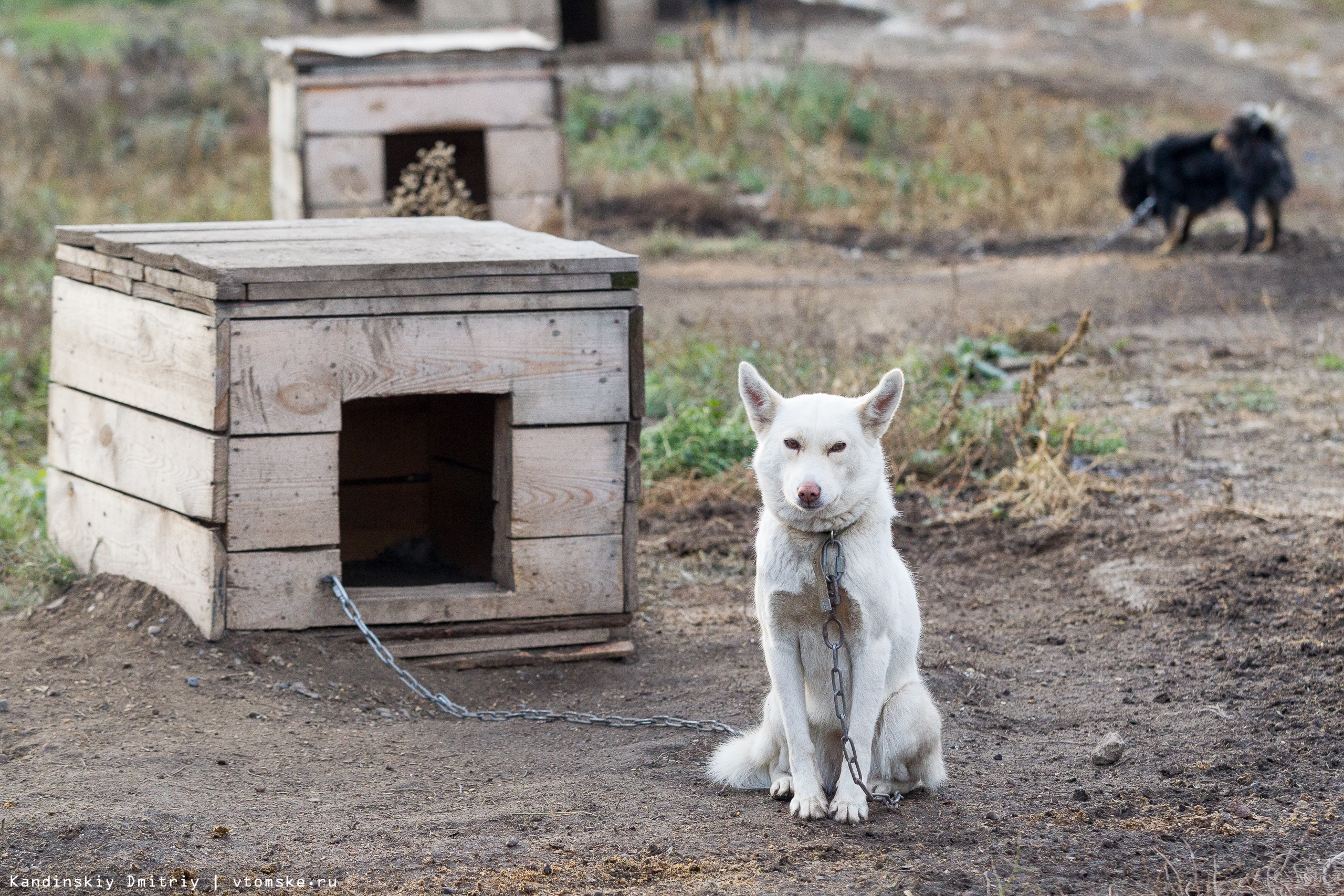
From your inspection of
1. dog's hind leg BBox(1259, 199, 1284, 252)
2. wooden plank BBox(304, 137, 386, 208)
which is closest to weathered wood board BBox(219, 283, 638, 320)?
wooden plank BBox(304, 137, 386, 208)

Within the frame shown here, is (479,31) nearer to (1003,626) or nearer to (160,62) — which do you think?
(1003,626)

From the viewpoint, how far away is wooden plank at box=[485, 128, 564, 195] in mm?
8945

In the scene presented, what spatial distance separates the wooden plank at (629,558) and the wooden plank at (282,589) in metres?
1.02

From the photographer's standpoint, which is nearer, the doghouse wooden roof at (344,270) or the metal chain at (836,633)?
the metal chain at (836,633)

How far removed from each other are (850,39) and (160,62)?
45.5ft

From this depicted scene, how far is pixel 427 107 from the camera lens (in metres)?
8.68

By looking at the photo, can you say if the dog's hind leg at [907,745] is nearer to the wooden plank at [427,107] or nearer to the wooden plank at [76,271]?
the wooden plank at [76,271]

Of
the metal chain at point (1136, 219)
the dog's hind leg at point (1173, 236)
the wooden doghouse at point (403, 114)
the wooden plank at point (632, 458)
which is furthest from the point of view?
the metal chain at point (1136, 219)

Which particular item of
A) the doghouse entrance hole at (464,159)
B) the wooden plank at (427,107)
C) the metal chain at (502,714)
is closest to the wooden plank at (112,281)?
the metal chain at (502,714)

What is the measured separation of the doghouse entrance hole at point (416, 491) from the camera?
586cm

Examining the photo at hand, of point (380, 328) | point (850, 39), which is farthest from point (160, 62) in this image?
point (380, 328)

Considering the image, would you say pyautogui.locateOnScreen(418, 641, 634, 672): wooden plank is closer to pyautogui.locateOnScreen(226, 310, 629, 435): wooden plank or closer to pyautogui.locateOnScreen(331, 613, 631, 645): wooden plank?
pyautogui.locateOnScreen(331, 613, 631, 645): wooden plank

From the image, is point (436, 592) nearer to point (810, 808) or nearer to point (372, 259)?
point (372, 259)

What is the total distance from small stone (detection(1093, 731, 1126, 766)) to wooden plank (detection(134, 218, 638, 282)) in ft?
7.14
